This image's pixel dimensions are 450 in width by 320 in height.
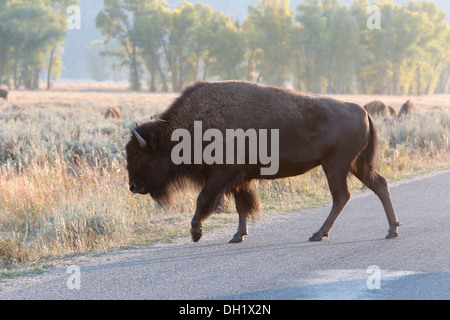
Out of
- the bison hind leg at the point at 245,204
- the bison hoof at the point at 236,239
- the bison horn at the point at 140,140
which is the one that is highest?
the bison horn at the point at 140,140

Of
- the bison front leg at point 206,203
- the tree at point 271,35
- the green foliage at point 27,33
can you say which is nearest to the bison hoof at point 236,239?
the bison front leg at point 206,203

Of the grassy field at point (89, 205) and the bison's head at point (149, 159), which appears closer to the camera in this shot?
the grassy field at point (89, 205)

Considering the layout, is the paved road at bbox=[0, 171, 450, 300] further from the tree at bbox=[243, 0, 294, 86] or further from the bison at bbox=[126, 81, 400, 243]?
the tree at bbox=[243, 0, 294, 86]

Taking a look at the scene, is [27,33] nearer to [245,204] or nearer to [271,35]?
[271,35]

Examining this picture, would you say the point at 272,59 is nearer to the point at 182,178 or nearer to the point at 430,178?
the point at 430,178

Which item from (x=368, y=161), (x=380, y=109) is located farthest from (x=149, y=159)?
(x=380, y=109)

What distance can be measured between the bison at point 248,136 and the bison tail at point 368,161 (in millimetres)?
236

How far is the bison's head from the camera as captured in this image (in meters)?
7.22

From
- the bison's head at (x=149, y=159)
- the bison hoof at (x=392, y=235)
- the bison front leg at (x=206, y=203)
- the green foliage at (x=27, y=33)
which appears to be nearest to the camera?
the bison front leg at (x=206, y=203)

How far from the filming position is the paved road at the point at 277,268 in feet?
17.2

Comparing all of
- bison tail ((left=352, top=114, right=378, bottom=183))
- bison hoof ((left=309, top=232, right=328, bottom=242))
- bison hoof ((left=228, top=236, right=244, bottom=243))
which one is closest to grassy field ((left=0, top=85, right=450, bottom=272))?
bison hoof ((left=228, top=236, right=244, bottom=243))

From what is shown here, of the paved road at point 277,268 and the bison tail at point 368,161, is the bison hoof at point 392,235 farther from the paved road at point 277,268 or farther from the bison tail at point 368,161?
the bison tail at point 368,161

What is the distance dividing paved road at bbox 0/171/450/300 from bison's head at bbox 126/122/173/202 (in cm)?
80

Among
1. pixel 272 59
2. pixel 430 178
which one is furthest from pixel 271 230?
pixel 272 59
